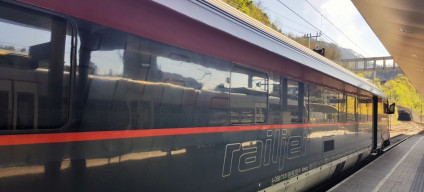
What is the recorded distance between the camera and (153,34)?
2.93 m

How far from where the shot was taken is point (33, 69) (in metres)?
2.11

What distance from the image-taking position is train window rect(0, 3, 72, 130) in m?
1.98

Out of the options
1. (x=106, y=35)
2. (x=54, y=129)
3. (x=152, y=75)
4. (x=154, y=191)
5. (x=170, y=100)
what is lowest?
(x=154, y=191)

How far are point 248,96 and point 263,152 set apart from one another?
841 millimetres

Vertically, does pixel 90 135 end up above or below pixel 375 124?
above

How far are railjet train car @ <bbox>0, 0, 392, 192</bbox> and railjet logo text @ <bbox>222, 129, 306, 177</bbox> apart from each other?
0.02 metres

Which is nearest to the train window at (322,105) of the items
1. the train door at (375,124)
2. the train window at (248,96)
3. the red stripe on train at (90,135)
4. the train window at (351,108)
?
the train window at (351,108)

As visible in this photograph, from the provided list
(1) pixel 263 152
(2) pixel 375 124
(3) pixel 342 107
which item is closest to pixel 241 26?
(1) pixel 263 152

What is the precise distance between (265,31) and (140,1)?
2320 millimetres

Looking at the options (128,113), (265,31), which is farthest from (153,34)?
(265,31)

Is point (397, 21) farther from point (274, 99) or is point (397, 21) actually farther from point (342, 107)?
point (274, 99)

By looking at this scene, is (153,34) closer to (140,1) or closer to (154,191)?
(140,1)

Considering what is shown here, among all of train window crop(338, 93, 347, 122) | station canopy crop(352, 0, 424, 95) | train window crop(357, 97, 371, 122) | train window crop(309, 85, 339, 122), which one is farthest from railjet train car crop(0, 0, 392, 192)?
train window crop(357, 97, 371, 122)

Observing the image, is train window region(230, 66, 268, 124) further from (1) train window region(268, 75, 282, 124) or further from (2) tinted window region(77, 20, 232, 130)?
(2) tinted window region(77, 20, 232, 130)
